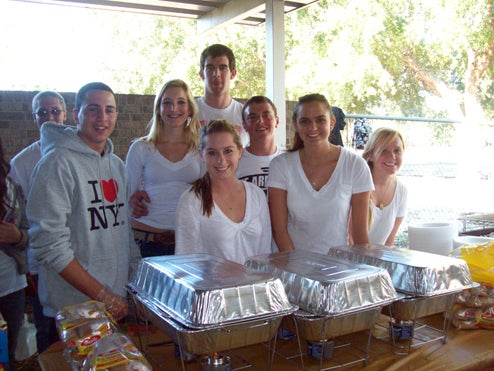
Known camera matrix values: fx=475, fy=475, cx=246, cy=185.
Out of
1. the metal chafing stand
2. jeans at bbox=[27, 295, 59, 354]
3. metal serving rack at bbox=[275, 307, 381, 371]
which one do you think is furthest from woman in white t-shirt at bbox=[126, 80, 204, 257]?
metal serving rack at bbox=[275, 307, 381, 371]

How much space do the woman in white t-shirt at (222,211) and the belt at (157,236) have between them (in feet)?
1.48

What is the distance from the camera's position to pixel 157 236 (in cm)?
239

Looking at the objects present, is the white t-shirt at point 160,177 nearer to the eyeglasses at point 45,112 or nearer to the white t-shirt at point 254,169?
the white t-shirt at point 254,169

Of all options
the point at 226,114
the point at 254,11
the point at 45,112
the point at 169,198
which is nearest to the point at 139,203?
the point at 169,198

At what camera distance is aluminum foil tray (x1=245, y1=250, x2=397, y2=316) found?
1288mm

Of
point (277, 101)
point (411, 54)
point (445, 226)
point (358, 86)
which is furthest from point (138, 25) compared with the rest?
point (445, 226)

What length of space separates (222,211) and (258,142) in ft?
2.34

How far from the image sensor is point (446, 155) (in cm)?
750

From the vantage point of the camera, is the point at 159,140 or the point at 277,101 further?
the point at 277,101

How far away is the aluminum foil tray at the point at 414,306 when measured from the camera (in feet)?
4.81

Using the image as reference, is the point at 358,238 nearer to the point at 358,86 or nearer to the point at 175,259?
the point at 175,259

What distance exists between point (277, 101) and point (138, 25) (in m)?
13.5

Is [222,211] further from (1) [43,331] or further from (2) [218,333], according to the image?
(1) [43,331]

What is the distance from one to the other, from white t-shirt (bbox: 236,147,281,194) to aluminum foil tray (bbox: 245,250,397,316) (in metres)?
0.99
